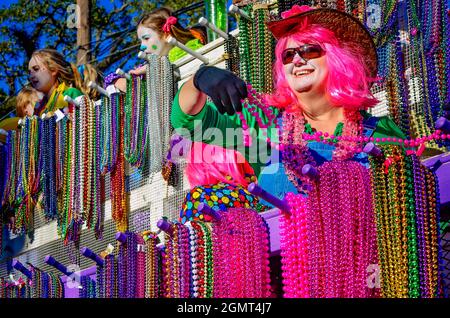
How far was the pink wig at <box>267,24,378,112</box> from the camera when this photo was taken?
3.71 meters

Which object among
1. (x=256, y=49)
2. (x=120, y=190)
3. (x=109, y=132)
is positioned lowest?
(x=120, y=190)

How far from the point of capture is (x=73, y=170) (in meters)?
6.04

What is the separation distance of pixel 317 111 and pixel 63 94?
122 inches

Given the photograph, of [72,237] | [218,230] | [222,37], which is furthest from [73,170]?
[218,230]

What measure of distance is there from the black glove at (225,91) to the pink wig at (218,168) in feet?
3.89

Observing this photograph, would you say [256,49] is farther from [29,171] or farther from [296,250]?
[29,171]

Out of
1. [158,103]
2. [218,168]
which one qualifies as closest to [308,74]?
[218,168]

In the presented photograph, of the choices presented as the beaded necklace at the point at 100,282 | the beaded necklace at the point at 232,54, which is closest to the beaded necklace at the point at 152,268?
the beaded necklace at the point at 100,282

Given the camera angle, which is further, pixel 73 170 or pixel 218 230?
pixel 73 170

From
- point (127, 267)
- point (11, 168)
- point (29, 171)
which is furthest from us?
point (11, 168)

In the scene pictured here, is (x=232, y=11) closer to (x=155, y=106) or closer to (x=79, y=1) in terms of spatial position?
(x=155, y=106)

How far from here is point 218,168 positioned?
4434 millimetres

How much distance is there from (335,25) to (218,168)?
1.01m

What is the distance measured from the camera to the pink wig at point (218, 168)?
438 cm
